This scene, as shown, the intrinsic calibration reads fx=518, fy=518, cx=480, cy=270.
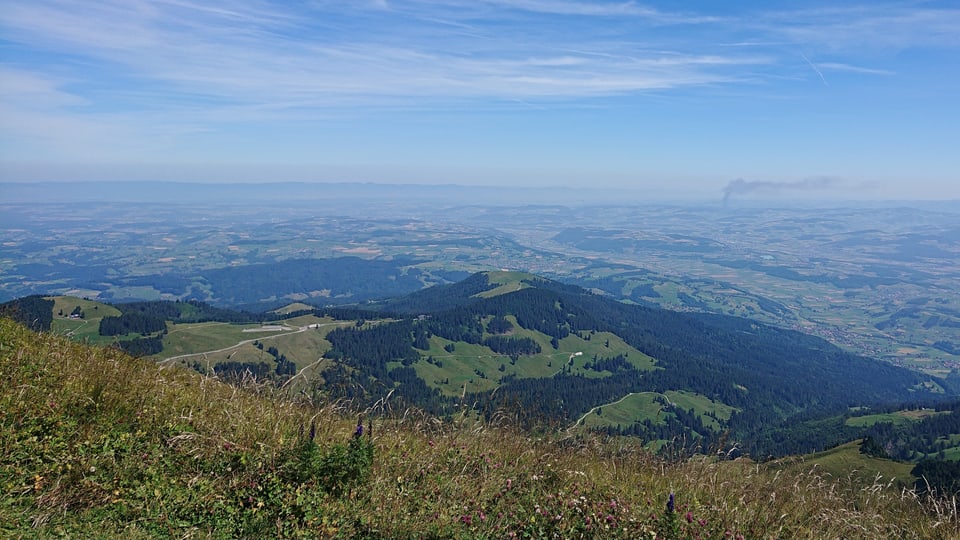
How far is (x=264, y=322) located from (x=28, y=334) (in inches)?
7739

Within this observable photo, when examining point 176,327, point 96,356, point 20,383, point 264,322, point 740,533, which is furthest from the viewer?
point 264,322

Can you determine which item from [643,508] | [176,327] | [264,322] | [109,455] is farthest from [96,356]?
[264,322]

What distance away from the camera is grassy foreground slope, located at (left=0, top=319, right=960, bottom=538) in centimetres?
567

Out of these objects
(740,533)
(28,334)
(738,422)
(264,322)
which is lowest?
(738,422)

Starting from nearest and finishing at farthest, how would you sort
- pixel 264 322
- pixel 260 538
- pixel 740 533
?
pixel 260 538
pixel 740 533
pixel 264 322

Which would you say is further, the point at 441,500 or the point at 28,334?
the point at 28,334

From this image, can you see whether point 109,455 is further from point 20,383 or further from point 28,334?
point 28,334

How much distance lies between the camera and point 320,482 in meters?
6.30

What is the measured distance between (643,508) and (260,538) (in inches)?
175

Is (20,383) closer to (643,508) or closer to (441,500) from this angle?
(441,500)

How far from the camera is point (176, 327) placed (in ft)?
543

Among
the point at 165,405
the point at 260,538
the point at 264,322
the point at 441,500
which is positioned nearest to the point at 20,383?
the point at 165,405

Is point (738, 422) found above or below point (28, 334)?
below

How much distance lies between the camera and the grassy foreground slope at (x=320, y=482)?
18.6ft
